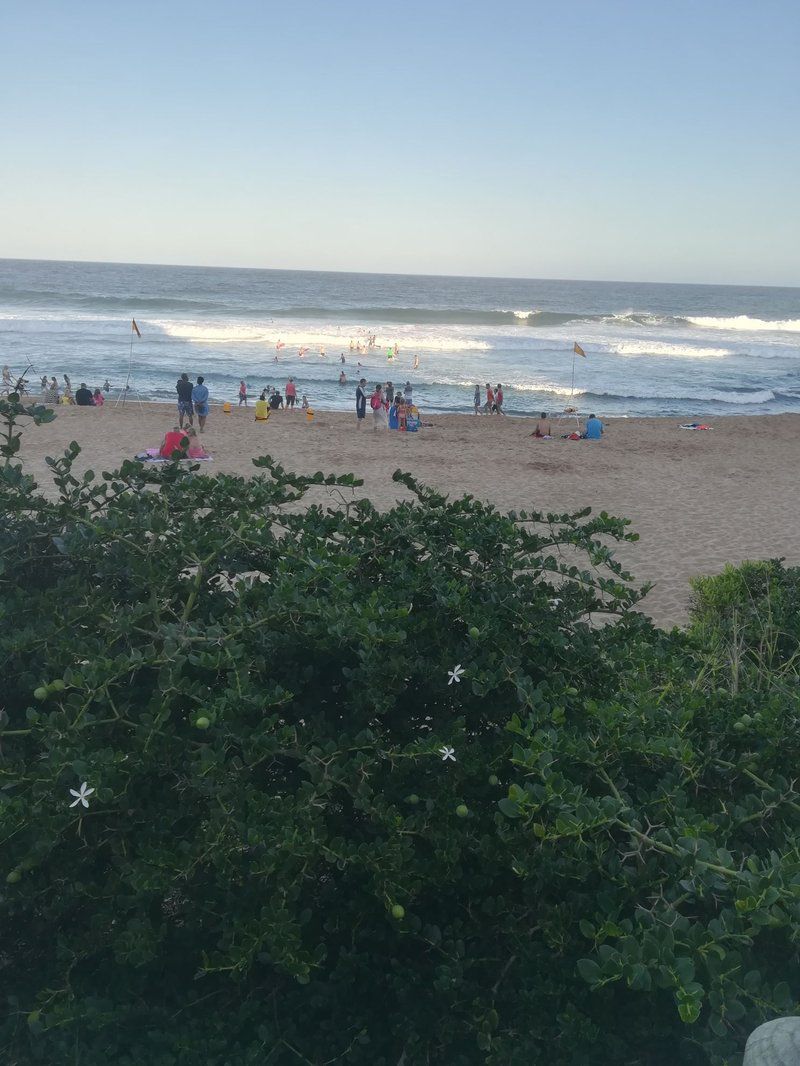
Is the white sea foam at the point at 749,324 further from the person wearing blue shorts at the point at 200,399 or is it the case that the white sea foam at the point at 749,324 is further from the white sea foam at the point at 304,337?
the person wearing blue shorts at the point at 200,399

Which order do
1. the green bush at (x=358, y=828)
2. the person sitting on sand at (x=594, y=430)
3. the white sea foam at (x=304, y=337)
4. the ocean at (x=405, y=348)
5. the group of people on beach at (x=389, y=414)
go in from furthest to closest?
the white sea foam at (x=304, y=337) → the ocean at (x=405, y=348) → the group of people on beach at (x=389, y=414) → the person sitting on sand at (x=594, y=430) → the green bush at (x=358, y=828)

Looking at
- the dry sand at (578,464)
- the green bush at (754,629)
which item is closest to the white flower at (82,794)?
the green bush at (754,629)

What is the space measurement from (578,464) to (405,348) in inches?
1378

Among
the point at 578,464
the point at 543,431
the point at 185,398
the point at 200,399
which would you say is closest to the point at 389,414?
the point at 543,431

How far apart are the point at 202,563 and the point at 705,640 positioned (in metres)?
3.32

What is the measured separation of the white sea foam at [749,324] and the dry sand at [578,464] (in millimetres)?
61362

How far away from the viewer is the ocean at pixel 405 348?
35938mm

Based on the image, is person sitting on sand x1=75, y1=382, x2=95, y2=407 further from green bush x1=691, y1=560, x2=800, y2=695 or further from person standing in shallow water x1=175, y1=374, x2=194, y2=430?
green bush x1=691, y1=560, x2=800, y2=695

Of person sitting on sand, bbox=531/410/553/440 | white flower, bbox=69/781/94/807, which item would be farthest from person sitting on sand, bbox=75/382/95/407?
white flower, bbox=69/781/94/807

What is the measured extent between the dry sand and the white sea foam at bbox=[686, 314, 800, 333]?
6136 centimetres

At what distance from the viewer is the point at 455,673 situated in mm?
2629

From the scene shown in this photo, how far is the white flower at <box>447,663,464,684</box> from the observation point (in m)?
2.62

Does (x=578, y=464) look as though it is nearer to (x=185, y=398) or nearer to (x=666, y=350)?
(x=185, y=398)

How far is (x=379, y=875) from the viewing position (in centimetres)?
222
